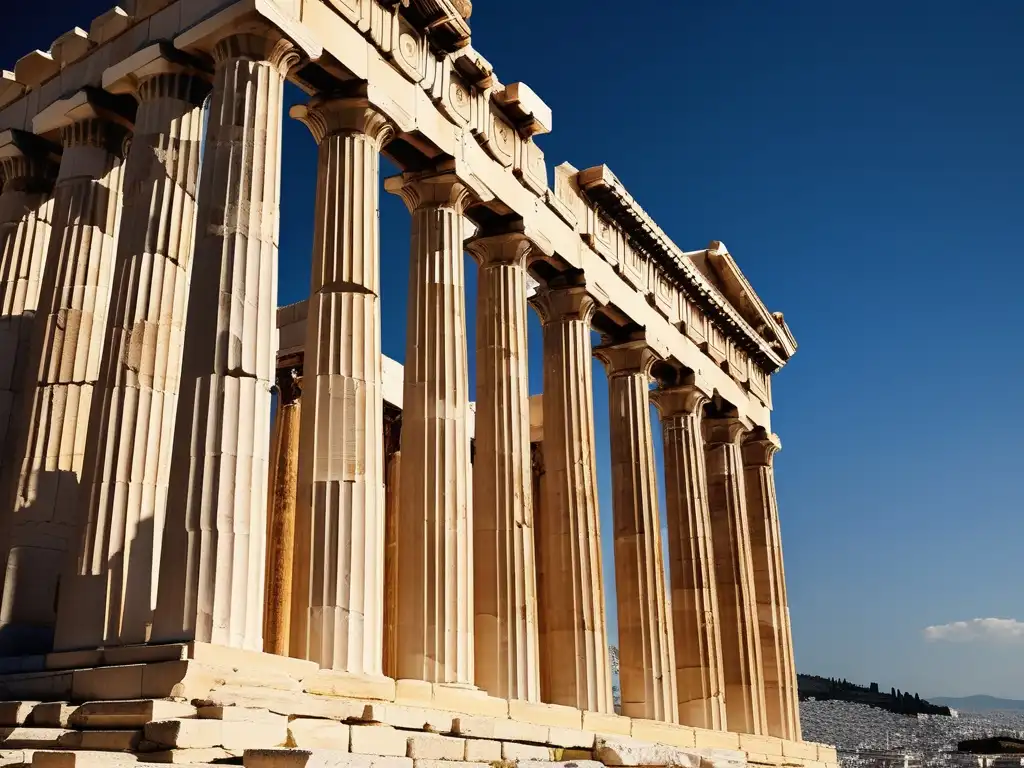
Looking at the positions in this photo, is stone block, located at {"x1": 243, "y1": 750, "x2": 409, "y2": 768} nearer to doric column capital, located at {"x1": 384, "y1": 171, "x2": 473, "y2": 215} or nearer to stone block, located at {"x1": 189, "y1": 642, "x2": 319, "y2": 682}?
stone block, located at {"x1": 189, "y1": 642, "x2": 319, "y2": 682}

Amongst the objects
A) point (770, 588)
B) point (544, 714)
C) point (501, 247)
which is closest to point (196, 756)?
point (544, 714)

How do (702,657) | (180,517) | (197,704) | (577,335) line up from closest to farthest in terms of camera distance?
(197,704)
(180,517)
(577,335)
(702,657)

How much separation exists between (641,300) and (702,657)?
13.7 meters

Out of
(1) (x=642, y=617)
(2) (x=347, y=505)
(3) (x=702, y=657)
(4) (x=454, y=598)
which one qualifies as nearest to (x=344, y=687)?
(2) (x=347, y=505)

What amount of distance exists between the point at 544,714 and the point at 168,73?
1756 cm

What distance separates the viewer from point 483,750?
20.6 meters

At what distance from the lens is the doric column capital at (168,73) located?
25.0m

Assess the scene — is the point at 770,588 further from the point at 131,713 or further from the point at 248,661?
the point at 131,713

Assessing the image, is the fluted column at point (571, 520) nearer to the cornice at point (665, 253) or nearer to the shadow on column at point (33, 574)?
the cornice at point (665, 253)

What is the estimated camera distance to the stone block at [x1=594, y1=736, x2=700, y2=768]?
22609mm

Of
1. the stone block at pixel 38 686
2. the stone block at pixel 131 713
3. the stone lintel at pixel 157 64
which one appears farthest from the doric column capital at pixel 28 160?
the stone block at pixel 131 713

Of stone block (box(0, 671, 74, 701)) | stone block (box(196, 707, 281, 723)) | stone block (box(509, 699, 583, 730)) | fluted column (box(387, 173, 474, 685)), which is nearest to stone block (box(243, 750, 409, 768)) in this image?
stone block (box(196, 707, 281, 723))

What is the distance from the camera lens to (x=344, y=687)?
→ 20.5 m

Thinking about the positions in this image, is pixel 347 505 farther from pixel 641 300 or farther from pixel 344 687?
pixel 641 300
